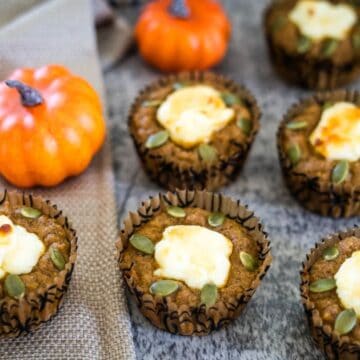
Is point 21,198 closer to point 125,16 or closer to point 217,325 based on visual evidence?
point 217,325

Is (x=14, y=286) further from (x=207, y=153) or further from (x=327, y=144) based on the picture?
(x=327, y=144)

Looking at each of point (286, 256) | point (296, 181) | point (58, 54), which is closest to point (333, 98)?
point (296, 181)

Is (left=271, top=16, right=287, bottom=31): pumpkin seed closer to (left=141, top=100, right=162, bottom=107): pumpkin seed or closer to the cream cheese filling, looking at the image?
(left=141, top=100, right=162, bottom=107): pumpkin seed

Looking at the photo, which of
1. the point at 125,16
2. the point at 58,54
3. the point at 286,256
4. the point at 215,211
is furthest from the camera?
the point at 125,16

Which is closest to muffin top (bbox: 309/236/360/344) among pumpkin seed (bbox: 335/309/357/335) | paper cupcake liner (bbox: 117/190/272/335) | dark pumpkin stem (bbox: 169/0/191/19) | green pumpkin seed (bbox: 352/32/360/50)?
pumpkin seed (bbox: 335/309/357/335)

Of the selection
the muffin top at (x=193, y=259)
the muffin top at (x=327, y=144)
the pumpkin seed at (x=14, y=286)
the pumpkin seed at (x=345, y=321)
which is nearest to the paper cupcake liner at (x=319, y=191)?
the muffin top at (x=327, y=144)

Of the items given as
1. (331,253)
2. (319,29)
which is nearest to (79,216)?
(331,253)

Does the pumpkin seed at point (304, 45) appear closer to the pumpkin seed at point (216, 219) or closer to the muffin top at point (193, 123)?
the muffin top at point (193, 123)
